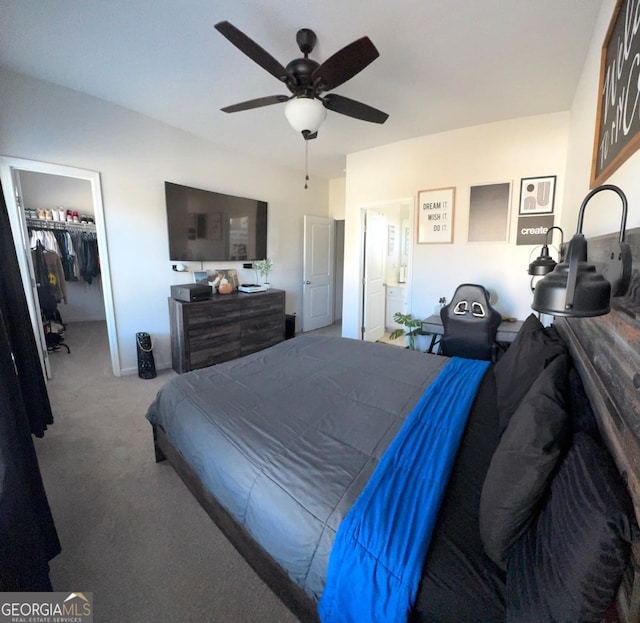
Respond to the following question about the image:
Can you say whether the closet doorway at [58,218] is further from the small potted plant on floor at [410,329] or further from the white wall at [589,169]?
the white wall at [589,169]

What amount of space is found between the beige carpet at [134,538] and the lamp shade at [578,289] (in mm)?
1472

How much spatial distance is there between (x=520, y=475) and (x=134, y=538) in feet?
5.75

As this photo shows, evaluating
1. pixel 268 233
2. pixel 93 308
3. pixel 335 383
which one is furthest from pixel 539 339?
pixel 93 308

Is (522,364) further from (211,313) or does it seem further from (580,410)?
(211,313)

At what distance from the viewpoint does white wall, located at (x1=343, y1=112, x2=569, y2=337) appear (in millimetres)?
2967

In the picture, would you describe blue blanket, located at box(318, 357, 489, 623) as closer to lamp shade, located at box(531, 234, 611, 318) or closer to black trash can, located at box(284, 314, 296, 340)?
lamp shade, located at box(531, 234, 611, 318)

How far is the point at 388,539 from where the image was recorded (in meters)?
0.83

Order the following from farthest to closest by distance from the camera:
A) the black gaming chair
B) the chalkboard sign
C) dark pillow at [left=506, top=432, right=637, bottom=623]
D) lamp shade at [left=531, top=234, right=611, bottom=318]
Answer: the black gaming chair, the chalkboard sign, lamp shade at [left=531, top=234, right=611, bottom=318], dark pillow at [left=506, top=432, right=637, bottom=623]

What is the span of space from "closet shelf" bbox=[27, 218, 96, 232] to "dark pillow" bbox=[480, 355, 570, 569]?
6.27 meters

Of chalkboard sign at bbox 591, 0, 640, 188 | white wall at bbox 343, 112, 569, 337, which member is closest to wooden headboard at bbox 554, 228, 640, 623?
chalkboard sign at bbox 591, 0, 640, 188

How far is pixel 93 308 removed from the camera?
5766 millimetres

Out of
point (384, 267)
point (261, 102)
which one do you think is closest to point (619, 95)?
point (261, 102)

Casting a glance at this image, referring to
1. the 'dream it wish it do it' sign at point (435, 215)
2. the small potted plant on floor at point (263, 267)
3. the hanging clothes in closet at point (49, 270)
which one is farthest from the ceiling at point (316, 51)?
the hanging clothes in closet at point (49, 270)

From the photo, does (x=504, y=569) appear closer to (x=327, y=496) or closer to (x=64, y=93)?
(x=327, y=496)
